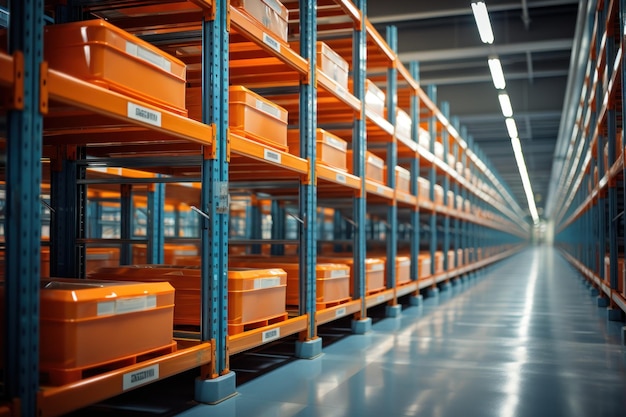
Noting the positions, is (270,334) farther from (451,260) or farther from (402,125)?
(451,260)

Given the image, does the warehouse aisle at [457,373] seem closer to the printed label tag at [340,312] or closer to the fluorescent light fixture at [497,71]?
the printed label tag at [340,312]

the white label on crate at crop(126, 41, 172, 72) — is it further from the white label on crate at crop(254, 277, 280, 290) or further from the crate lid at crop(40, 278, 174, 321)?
the white label on crate at crop(254, 277, 280, 290)

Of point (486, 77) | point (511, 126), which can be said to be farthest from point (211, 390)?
point (511, 126)

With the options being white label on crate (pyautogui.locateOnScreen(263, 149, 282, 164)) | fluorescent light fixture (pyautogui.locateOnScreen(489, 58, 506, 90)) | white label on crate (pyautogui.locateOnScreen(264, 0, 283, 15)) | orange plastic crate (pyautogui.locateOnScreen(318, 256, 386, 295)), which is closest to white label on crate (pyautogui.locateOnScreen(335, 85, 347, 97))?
white label on crate (pyautogui.locateOnScreen(264, 0, 283, 15))

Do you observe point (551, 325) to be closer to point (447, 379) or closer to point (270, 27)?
point (447, 379)

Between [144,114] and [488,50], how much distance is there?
11.5 m

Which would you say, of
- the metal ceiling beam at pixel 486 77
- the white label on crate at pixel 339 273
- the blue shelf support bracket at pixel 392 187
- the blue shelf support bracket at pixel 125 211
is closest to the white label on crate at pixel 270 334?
the white label on crate at pixel 339 273

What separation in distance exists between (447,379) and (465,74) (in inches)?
526

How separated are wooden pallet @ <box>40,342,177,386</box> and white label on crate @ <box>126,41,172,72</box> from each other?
162 cm

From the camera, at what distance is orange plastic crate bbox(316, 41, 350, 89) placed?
6.04m

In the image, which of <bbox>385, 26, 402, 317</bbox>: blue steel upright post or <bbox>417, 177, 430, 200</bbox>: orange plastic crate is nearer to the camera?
<bbox>385, 26, 402, 317</bbox>: blue steel upright post

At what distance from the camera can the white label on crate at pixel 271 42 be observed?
15.1 feet

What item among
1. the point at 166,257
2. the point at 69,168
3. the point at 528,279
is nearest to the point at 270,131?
the point at 69,168

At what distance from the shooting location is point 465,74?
54.5ft
